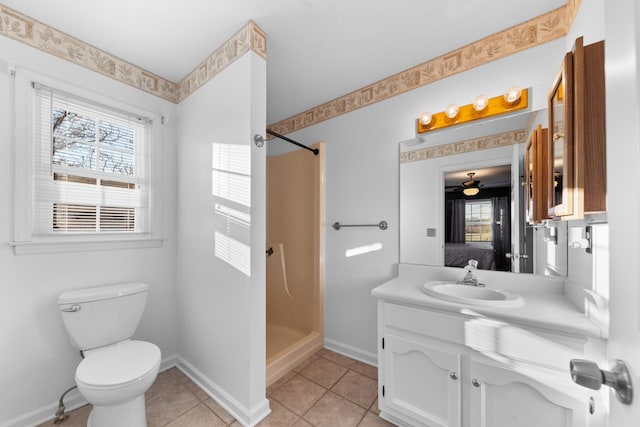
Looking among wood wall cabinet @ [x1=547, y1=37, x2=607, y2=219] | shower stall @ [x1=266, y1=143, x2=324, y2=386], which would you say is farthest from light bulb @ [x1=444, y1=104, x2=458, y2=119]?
shower stall @ [x1=266, y1=143, x2=324, y2=386]

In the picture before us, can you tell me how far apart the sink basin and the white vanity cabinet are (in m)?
Answer: 0.07

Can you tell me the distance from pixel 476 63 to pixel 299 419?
8.14 ft

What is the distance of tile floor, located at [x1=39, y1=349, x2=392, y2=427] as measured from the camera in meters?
1.46

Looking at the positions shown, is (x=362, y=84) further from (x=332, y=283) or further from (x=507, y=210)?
(x=332, y=283)

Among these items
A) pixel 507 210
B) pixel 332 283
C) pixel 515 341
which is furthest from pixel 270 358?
pixel 507 210

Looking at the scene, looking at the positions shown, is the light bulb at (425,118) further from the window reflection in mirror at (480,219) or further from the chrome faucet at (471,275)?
the chrome faucet at (471,275)

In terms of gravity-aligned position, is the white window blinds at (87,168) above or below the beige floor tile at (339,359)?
above

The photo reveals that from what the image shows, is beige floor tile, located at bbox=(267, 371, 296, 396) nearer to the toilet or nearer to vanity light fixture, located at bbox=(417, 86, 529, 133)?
the toilet

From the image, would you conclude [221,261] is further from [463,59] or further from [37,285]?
[463,59]

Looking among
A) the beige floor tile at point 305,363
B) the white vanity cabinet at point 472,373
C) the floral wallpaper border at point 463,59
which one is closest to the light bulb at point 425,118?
the floral wallpaper border at point 463,59

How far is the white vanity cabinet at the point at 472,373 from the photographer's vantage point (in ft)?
3.22


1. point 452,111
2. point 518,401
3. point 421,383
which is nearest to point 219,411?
point 421,383

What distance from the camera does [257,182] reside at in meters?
1.51

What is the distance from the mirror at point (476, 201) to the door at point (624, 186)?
46.8 inches
